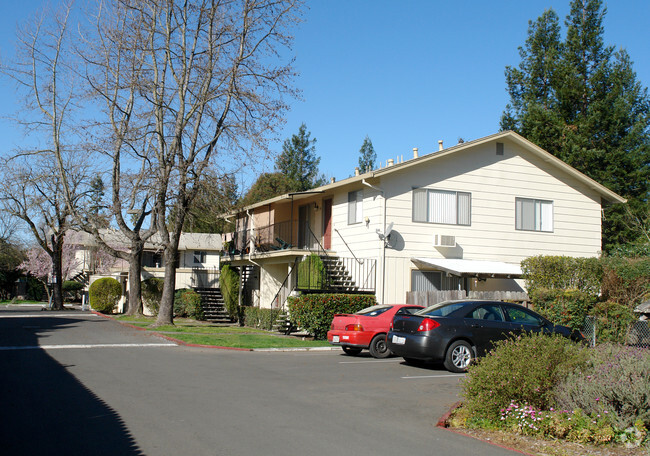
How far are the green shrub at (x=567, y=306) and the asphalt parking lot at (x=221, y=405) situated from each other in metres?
6.24

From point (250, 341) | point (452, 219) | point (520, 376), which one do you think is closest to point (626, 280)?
point (452, 219)

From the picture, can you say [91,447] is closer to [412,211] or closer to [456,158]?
[412,211]

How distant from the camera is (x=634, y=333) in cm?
1738

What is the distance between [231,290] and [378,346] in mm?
14582

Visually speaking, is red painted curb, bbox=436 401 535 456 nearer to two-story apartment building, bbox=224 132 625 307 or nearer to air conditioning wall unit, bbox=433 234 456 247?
two-story apartment building, bbox=224 132 625 307

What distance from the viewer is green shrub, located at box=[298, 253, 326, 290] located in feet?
72.1

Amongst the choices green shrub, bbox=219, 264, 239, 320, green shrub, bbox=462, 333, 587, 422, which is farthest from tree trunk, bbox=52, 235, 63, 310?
green shrub, bbox=462, 333, 587, 422

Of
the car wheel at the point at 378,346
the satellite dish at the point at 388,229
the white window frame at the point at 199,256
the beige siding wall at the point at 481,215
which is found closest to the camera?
the car wheel at the point at 378,346

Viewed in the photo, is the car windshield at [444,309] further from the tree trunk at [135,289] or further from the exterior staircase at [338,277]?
the tree trunk at [135,289]

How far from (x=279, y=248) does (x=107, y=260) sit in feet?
111

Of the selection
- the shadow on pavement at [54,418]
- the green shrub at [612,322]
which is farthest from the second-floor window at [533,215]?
the shadow on pavement at [54,418]

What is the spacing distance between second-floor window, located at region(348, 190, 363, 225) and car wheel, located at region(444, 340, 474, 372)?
A: 1099 centimetres

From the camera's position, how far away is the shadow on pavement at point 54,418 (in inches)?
254

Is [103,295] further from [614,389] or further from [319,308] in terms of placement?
[614,389]
